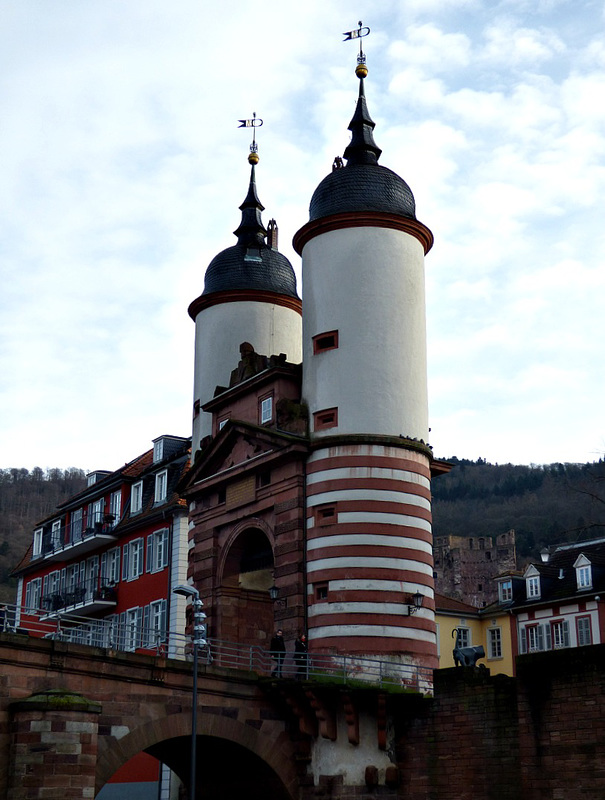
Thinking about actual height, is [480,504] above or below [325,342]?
above

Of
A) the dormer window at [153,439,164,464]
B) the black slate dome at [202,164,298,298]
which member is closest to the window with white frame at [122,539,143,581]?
the dormer window at [153,439,164,464]

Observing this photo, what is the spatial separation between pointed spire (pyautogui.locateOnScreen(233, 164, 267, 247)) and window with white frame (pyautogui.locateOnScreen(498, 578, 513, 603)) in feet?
85.1

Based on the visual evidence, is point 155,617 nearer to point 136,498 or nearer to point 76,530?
point 136,498

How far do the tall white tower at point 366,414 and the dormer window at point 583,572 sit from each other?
22.2 m

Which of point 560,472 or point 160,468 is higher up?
point 560,472

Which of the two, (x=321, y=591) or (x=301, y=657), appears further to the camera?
(x=321, y=591)

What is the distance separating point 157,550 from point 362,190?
1918cm

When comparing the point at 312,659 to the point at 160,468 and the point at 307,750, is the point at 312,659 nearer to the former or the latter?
the point at 307,750

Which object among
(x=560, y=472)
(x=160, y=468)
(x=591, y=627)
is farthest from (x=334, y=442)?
(x=560, y=472)

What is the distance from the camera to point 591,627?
5706cm

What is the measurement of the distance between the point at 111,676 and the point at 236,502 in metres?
11.1

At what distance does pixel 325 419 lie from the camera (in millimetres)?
38938

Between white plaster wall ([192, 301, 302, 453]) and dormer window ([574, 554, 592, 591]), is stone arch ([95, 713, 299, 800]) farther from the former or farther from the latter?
dormer window ([574, 554, 592, 591])

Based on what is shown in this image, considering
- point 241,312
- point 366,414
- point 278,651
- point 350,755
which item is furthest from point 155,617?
point 350,755
